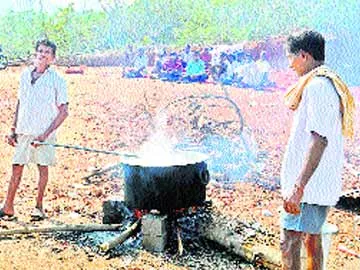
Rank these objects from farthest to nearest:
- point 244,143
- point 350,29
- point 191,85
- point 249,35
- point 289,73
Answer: point 249,35 → point 350,29 → point 289,73 → point 191,85 → point 244,143

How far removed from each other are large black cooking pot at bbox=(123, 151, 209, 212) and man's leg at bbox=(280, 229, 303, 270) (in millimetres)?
1724

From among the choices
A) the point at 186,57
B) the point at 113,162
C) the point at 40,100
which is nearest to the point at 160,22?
the point at 186,57

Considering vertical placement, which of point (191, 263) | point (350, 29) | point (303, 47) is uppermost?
point (350, 29)

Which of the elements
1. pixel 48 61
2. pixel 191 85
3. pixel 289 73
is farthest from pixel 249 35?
pixel 48 61

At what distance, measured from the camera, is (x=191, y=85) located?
1842 cm

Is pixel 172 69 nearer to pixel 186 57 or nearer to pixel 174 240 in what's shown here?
pixel 186 57

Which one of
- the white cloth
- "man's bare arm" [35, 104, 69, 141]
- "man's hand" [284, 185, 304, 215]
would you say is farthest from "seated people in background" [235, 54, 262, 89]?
"man's hand" [284, 185, 304, 215]

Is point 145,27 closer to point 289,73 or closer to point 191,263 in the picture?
point 289,73

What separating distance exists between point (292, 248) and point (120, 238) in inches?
80.6

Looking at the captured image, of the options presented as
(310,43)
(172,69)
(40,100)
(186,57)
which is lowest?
(40,100)

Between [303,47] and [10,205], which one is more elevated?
[303,47]

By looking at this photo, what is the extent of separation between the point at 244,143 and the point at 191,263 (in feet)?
15.8

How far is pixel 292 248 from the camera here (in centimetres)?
390

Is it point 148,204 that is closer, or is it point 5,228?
point 148,204
